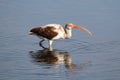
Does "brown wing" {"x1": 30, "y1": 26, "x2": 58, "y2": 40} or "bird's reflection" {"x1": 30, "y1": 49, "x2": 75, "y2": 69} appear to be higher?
"brown wing" {"x1": 30, "y1": 26, "x2": 58, "y2": 40}

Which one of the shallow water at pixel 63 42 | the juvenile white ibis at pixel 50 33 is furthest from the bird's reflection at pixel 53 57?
the juvenile white ibis at pixel 50 33

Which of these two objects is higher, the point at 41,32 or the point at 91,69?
the point at 41,32

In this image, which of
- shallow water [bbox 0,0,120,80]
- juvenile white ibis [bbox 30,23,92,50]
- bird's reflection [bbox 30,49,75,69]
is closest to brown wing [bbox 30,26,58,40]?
juvenile white ibis [bbox 30,23,92,50]

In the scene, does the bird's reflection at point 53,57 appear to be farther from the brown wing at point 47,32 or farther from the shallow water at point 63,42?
the brown wing at point 47,32

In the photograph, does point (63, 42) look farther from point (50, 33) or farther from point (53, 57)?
point (53, 57)

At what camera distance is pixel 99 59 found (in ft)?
51.5

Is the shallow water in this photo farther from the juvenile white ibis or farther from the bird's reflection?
the juvenile white ibis

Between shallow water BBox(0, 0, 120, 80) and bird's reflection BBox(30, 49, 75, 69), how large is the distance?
29 mm

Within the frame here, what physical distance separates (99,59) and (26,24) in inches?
185

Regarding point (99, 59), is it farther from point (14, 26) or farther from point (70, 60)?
point (14, 26)

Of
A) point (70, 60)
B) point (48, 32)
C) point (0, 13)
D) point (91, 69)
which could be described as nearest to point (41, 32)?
point (48, 32)

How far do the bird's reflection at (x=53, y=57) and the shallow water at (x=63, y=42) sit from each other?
29 mm

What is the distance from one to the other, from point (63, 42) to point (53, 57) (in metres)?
1.88

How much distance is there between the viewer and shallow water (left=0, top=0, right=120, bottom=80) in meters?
14.3
